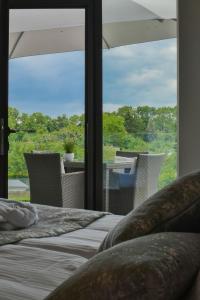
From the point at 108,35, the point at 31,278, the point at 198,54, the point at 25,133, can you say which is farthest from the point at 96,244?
the point at 108,35

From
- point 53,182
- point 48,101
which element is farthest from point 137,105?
point 53,182

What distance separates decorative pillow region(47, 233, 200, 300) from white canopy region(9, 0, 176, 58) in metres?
3.32

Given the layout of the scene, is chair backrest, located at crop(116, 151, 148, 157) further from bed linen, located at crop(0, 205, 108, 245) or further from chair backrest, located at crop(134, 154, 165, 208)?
bed linen, located at crop(0, 205, 108, 245)

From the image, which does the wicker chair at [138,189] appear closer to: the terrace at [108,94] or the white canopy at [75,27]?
the terrace at [108,94]

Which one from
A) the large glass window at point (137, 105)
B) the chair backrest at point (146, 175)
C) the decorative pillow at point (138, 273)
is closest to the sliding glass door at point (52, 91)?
the large glass window at point (137, 105)

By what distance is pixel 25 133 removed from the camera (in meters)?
3.90

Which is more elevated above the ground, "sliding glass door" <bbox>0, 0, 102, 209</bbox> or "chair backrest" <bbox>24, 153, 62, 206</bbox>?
"sliding glass door" <bbox>0, 0, 102, 209</bbox>

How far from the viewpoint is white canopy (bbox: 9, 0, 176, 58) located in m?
3.82

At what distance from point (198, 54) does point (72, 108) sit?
4.23 ft

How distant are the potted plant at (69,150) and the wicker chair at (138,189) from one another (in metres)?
0.53

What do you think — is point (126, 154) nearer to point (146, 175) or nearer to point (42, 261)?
point (146, 175)

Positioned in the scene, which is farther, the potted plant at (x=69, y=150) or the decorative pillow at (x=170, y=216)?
the potted plant at (x=69, y=150)

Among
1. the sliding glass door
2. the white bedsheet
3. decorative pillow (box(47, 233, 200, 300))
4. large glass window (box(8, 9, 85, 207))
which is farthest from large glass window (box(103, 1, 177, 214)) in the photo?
decorative pillow (box(47, 233, 200, 300))

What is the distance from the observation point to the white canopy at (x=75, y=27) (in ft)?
12.5
